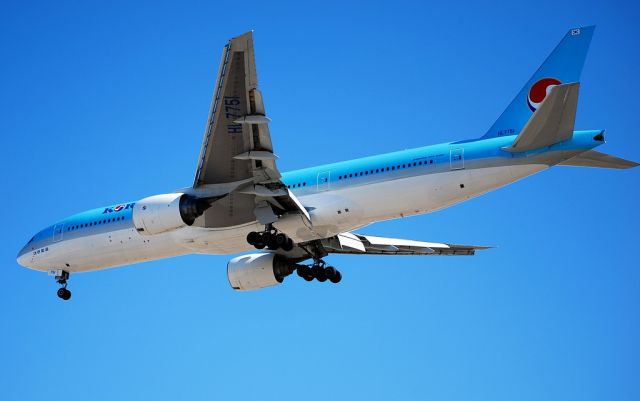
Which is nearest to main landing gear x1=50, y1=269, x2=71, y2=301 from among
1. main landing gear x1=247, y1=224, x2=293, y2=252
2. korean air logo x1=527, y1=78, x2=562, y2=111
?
main landing gear x1=247, y1=224, x2=293, y2=252

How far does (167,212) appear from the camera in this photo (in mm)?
27328

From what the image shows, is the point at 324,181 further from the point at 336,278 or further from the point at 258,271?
the point at 258,271

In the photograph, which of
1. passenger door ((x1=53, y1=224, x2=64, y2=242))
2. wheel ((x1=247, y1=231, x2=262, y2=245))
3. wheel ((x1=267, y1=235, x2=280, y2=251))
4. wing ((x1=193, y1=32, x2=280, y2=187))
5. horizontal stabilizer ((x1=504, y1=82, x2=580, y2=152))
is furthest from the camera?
passenger door ((x1=53, y1=224, x2=64, y2=242))

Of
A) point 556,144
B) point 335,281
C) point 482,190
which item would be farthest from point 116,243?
point 556,144

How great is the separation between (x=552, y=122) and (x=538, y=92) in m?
3.46

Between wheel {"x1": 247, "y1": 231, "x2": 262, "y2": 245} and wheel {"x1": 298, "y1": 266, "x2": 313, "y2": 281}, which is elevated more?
wheel {"x1": 298, "y1": 266, "x2": 313, "y2": 281}

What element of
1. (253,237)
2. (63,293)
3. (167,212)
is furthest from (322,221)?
(63,293)

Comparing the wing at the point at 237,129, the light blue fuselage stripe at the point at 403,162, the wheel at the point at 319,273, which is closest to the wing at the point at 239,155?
the wing at the point at 237,129

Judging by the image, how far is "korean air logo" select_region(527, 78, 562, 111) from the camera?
28.1 m

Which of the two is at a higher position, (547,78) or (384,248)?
(547,78)

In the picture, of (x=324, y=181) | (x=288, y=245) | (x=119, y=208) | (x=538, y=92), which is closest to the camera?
(x=538, y=92)

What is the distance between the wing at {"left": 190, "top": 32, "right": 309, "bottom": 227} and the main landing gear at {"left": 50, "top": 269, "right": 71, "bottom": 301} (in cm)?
673

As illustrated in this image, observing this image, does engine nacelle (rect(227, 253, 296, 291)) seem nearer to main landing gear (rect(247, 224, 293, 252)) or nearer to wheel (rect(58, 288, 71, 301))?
main landing gear (rect(247, 224, 293, 252))

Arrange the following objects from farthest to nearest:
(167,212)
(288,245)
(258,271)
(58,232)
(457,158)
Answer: (258,271), (58,232), (288,245), (167,212), (457,158)
